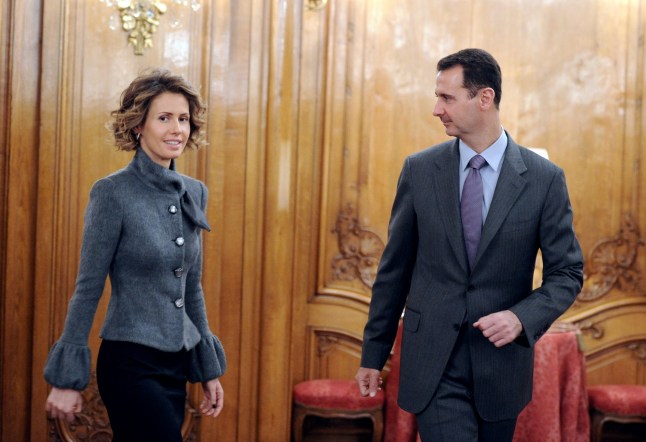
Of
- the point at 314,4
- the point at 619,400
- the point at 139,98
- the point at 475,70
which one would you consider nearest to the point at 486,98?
the point at 475,70

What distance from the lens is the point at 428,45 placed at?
489 cm

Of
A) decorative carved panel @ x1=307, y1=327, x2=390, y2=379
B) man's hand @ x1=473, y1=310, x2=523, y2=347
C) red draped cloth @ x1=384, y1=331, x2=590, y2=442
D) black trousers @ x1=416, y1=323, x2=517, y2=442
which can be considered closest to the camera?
man's hand @ x1=473, y1=310, x2=523, y2=347

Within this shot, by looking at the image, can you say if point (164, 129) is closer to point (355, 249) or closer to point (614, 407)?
point (355, 249)

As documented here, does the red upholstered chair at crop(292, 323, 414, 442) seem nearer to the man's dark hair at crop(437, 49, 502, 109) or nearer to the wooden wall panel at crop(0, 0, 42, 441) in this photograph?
the wooden wall panel at crop(0, 0, 42, 441)

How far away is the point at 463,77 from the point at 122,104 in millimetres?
975

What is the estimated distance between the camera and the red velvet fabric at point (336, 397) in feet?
14.8

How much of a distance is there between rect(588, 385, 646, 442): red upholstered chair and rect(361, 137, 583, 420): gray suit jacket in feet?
7.66

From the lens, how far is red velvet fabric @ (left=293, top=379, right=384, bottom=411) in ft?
14.8

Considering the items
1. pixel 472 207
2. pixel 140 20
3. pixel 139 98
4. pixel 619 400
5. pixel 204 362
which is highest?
pixel 140 20

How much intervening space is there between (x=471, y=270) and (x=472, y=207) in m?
0.18

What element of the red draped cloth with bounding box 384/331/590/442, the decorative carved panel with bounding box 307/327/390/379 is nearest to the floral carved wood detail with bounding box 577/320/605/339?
the red draped cloth with bounding box 384/331/590/442

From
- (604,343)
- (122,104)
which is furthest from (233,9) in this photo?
(604,343)

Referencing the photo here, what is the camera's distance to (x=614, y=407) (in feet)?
14.9

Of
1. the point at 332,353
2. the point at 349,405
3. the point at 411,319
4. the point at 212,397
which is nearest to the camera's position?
the point at 411,319
